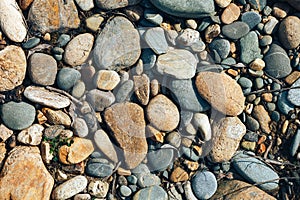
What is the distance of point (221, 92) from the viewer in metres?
3.47

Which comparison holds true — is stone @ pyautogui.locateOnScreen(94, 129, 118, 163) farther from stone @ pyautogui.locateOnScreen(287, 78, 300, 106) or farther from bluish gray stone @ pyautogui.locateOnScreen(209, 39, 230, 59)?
stone @ pyautogui.locateOnScreen(287, 78, 300, 106)

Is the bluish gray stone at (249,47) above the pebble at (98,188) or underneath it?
above

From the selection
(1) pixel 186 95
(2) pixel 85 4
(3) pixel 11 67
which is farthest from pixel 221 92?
(3) pixel 11 67

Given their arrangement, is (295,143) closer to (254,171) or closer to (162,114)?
(254,171)

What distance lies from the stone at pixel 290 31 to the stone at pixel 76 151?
185 centimetres

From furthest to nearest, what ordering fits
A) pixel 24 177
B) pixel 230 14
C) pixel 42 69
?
pixel 230 14
pixel 42 69
pixel 24 177

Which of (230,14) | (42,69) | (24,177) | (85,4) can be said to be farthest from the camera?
(230,14)

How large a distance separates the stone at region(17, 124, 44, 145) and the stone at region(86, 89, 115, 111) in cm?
45

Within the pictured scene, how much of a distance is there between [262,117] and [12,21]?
2.18m

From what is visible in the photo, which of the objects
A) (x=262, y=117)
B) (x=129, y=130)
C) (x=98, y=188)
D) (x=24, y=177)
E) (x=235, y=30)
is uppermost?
(x=235, y=30)

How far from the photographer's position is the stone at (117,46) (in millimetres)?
3436

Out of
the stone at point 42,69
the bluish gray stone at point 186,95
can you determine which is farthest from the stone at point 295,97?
the stone at point 42,69

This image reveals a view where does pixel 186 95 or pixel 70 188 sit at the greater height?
pixel 186 95

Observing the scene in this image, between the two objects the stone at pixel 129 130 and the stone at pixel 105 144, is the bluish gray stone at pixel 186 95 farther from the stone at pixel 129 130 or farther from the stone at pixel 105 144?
the stone at pixel 105 144
